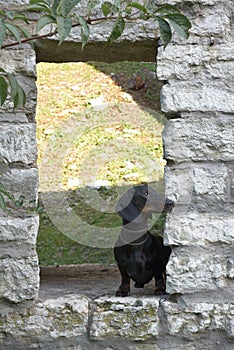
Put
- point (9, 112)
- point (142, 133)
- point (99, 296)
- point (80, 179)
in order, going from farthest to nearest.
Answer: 1. point (142, 133)
2. point (80, 179)
3. point (99, 296)
4. point (9, 112)

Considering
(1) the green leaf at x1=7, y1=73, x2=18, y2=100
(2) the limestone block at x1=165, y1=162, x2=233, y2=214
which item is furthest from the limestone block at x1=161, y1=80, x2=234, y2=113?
(1) the green leaf at x1=7, y1=73, x2=18, y2=100

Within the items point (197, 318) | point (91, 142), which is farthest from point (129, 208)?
point (91, 142)

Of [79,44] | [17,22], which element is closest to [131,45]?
[79,44]

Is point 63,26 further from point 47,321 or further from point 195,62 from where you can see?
point 47,321

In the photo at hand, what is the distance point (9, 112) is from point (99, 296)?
0.95 meters

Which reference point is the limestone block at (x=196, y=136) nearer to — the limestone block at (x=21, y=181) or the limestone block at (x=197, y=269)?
the limestone block at (x=197, y=269)

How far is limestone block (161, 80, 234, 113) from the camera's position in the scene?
2791 millimetres

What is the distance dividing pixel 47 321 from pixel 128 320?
363 millimetres

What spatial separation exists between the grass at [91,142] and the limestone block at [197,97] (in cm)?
253

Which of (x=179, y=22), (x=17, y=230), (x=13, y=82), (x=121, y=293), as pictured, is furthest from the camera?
(x=121, y=293)

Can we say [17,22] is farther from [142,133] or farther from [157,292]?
[142,133]

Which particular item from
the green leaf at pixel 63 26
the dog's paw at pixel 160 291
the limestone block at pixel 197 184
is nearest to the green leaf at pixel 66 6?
the green leaf at pixel 63 26

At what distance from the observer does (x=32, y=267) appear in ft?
9.16

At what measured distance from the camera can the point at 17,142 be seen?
2768 mm
